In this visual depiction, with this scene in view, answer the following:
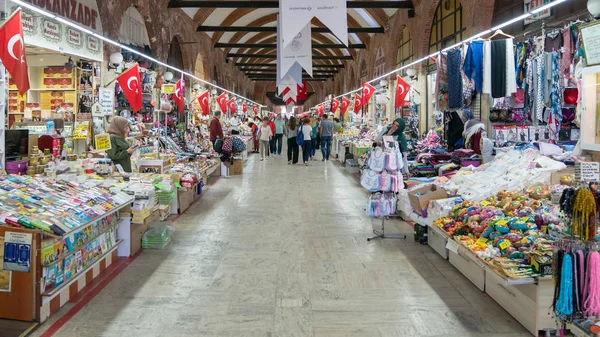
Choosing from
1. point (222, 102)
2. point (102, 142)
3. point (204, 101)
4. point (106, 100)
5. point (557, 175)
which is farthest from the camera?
point (222, 102)

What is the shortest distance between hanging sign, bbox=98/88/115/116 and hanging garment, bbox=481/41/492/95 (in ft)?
21.5

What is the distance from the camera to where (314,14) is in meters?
7.51

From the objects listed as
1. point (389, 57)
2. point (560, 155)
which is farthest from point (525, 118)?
point (389, 57)

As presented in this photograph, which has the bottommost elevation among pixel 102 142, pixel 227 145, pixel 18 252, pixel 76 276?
pixel 76 276

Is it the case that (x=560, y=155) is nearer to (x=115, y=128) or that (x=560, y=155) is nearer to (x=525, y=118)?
(x=525, y=118)

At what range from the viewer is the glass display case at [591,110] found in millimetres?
4559

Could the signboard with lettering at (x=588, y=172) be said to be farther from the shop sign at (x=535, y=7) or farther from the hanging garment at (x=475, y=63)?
the shop sign at (x=535, y=7)

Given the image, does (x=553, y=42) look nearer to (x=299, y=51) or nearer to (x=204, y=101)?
(x=299, y=51)

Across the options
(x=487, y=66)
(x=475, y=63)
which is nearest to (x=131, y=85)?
(x=475, y=63)

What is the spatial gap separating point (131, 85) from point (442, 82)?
15.5 feet

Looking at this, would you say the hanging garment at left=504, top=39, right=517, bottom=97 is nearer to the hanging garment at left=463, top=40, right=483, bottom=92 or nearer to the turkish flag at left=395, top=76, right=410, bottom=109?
the hanging garment at left=463, top=40, right=483, bottom=92

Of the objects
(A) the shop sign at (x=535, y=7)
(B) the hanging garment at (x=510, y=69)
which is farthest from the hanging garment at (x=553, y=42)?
(A) the shop sign at (x=535, y=7)

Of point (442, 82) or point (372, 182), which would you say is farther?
point (442, 82)

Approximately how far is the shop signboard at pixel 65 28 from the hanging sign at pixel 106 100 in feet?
2.05
